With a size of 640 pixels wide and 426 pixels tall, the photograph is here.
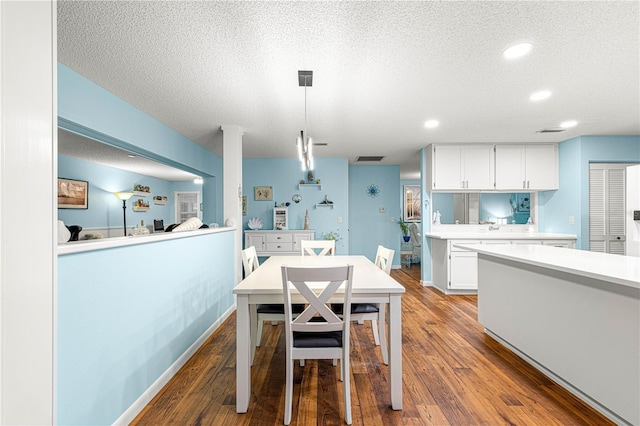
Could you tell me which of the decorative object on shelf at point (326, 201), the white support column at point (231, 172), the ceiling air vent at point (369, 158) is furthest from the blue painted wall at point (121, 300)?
the ceiling air vent at point (369, 158)

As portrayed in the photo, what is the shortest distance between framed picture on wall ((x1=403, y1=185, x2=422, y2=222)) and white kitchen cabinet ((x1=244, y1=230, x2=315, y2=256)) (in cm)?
297

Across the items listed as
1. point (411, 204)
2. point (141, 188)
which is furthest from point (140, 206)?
point (411, 204)

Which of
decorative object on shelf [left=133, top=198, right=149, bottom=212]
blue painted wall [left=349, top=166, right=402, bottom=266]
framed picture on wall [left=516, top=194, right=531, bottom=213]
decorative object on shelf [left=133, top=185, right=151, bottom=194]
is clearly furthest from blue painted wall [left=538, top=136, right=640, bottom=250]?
decorative object on shelf [left=133, top=198, right=149, bottom=212]

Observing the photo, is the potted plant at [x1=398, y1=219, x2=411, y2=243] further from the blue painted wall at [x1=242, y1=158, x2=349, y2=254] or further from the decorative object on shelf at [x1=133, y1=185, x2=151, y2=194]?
the decorative object on shelf at [x1=133, y1=185, x2=151, y2=194]

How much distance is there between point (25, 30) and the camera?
0.95m

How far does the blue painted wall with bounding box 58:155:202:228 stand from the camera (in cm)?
517

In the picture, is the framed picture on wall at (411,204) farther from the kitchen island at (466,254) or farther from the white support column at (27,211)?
the white support column at (27,211)

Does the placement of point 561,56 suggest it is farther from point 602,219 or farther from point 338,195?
point 338,195

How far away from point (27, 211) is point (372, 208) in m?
6.15

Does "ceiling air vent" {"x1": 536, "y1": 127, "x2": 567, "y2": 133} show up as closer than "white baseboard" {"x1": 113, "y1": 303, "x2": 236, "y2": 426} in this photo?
No

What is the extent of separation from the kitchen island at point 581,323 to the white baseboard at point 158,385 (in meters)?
2.57

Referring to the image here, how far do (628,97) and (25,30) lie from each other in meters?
4.34

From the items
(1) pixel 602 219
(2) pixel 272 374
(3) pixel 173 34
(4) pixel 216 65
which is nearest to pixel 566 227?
(1) pixel 602 219

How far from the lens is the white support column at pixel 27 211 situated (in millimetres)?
896
